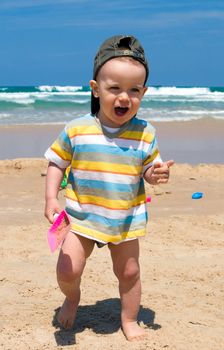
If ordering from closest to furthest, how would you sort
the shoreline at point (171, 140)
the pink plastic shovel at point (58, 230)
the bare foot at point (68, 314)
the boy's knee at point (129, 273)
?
the pink plastic shovel at point (58, 230) < the boy's knee at point (129, 273) < the bare foot at point (68, 314) < the shoreline at point (171, 140)

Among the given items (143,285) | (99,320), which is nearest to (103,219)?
(99,320)

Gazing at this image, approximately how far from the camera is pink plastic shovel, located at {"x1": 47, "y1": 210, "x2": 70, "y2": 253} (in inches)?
116

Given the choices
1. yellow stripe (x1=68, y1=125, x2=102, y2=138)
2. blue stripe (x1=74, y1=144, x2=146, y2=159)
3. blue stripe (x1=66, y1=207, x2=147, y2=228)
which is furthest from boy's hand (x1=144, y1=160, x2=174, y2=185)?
yellow stripe (x1=68, y1=125, x2=102, y2=138)

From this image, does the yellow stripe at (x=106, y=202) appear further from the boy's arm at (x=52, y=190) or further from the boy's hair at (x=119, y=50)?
the boy's hair at (x=119, y=50)

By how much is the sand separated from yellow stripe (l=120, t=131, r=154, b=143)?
101cm

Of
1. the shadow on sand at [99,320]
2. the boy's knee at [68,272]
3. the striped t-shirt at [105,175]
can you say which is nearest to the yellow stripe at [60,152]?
the striped t-shirt at [105,175]

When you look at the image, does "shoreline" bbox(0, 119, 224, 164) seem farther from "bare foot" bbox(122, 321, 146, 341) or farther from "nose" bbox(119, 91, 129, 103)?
"nose" bbox(119, 91, 129, 103)

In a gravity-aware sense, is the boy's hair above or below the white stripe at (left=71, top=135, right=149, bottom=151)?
above

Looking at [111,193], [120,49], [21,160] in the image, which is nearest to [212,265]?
[111,193]

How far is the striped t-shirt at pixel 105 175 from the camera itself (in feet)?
9.98

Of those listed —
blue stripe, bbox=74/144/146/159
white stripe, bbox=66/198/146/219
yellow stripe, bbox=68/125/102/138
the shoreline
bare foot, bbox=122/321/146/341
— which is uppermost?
yellow stripe, bbox=68/125/102/138

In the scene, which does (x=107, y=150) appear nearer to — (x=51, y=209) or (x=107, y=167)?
(x=107, y=167)

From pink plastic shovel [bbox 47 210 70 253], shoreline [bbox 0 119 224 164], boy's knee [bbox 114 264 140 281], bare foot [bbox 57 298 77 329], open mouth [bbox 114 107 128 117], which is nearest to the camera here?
pink plastic shovel [bbox 47 210 70 253]

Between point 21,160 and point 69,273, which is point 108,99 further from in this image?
point 21,160
